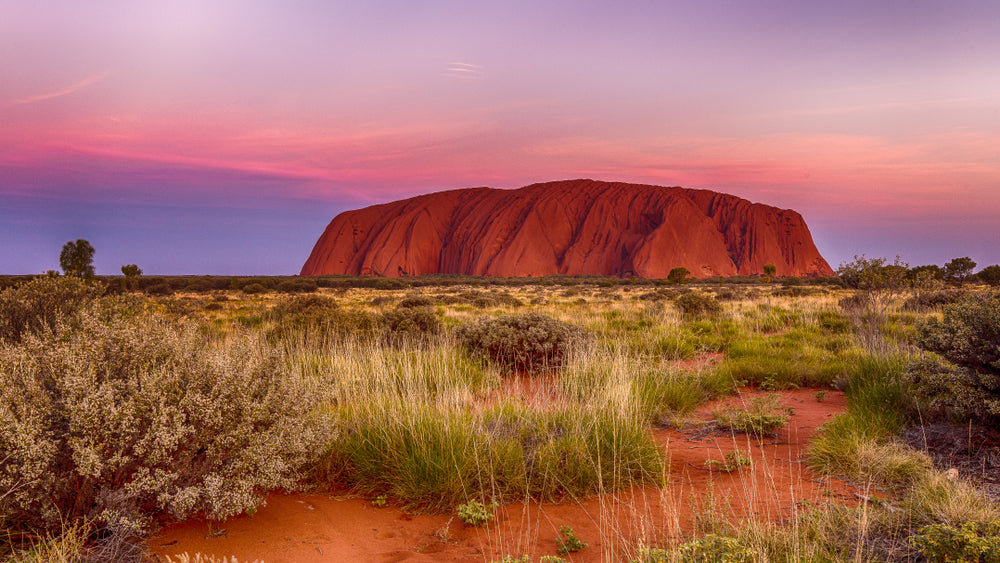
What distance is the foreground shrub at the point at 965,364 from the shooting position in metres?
4.71

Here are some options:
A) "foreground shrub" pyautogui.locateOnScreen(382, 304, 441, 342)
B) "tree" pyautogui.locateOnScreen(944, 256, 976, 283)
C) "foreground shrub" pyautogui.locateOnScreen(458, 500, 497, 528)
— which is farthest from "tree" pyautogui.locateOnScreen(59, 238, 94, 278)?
"tree" pyautogui.locateOnScreen(944, 256, 976, 283)

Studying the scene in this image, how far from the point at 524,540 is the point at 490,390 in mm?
4045

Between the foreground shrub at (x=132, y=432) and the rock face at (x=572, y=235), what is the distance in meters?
104

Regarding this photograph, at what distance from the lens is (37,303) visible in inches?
278

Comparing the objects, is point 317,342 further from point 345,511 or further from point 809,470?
point 809,470

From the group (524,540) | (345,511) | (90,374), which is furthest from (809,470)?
(90,374)

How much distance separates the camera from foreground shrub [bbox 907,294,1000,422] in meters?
4.71

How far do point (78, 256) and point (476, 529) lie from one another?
2789 inches

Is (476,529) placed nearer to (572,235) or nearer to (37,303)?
(37,303)

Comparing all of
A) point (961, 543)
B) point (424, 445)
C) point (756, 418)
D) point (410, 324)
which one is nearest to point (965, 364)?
point (756, 418)

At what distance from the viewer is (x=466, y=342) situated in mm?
10109

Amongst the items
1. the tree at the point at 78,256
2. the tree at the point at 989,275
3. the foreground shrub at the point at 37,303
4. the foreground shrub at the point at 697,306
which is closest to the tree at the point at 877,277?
the foreground shrub at the point at 697,306

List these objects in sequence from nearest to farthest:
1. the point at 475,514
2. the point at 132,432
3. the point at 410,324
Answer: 1. the point at 132,432
2. the point at 475,514
3. the point at 410,324

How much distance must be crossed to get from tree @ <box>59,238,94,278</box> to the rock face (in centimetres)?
6218
